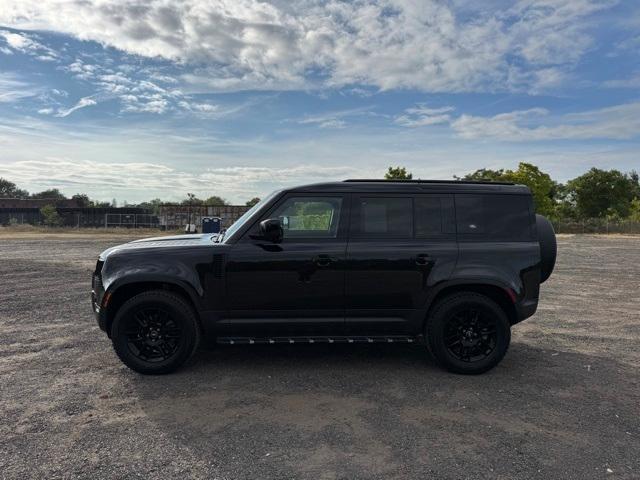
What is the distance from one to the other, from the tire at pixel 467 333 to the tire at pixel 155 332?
8.38ft

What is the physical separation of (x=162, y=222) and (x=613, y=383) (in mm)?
50710

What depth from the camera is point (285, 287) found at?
15.4 ft

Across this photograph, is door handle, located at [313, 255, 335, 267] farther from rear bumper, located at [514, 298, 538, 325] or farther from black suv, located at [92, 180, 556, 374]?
rear bumper, located at [514, 298, 538, 325]

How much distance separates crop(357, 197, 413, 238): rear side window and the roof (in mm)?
121

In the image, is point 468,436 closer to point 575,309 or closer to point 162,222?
point 575,309

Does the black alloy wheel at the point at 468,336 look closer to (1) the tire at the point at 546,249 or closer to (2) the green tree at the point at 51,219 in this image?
(1) the tire at the point at 546,249

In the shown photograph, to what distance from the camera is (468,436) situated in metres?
3.51

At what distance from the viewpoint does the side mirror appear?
175 inches

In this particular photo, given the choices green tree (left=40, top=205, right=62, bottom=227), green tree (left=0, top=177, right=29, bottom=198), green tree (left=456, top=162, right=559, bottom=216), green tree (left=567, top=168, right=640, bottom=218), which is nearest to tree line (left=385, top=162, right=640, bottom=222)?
green tree (left=567, top=168, right=640, bottom=218)

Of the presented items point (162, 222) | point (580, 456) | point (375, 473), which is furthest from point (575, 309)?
point (162, 222)

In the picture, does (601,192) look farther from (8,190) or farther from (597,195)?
(8,190)

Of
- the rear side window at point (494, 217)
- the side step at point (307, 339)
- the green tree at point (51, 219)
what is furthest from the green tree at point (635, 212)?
the green tree at point (51, 219)

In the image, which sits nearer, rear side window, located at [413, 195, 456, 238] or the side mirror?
the side mirror

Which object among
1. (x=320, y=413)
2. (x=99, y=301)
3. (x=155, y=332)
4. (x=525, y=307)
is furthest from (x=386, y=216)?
(x=99, y=301)
